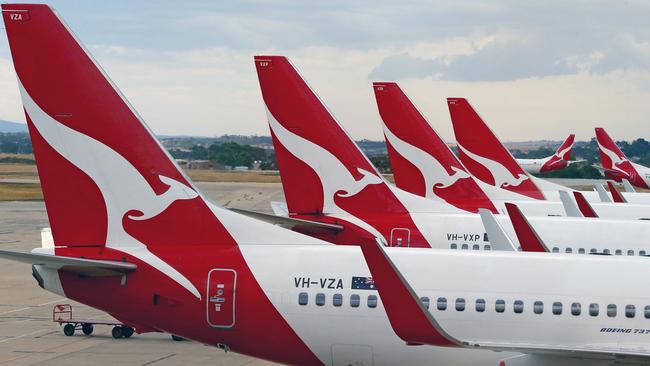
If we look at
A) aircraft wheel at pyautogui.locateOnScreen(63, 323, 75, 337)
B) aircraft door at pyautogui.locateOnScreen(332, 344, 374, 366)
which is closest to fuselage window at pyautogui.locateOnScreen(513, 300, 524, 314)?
aircraft door at pyautogui.locateOnScreen(332, 344, 374, 366)

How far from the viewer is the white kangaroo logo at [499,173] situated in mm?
47438

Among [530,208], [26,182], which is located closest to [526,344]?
[530,208]

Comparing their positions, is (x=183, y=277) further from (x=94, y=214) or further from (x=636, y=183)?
(x=636, y=183)

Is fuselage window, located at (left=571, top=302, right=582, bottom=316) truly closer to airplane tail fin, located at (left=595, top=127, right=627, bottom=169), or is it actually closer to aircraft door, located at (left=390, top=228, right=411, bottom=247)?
aircraft door, located at (left=390, top=228, right=411, bottom=247)

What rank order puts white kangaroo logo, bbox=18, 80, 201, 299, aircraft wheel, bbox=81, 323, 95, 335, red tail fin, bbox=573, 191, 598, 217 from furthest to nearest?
red tail fin, bbox=573, 191, 598, 217 → aircraft wheel, bbox=81, 323, 95, 335 → white kangaroo logo, bbox=18, 80, 201, 299

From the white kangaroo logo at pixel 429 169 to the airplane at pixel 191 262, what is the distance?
725 inches

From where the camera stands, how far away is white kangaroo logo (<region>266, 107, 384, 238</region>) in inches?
1196

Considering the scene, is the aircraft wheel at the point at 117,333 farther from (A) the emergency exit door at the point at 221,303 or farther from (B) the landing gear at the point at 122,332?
(A) the emergency exit door at the point at 221,303

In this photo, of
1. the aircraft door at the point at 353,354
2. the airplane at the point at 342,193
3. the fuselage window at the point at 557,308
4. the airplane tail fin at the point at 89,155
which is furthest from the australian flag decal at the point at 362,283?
the airplane at the point at 342,193

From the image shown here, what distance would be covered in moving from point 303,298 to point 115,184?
4.34 metres

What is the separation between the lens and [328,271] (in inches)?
770

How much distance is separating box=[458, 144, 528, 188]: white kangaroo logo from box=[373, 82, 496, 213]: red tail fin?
910 cm

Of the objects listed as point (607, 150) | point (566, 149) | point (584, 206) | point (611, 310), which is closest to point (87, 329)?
point (584, 206)

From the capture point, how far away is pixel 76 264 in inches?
737
